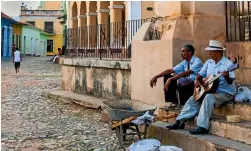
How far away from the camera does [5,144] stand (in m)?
6.52

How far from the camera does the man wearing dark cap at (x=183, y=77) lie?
6336mm

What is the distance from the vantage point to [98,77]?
35.2ft

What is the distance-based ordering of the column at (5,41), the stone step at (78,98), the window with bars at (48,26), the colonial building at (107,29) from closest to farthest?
the stone step at (78,98) → the colonial building at (107,29) → the column at (5,41) → the window with bars at (48,26)

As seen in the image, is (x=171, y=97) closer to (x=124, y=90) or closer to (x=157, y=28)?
(x=157, y=28)

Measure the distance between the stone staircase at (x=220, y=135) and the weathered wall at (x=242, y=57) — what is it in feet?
3.97

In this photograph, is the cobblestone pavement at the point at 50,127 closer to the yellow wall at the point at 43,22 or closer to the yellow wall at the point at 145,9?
the yellow wall at the point at 145,9

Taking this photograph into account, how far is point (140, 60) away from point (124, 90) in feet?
5.42

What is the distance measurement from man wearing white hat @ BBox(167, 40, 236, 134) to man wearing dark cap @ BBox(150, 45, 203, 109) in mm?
380

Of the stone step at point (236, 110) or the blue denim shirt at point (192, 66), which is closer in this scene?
the stone step at point (236, 110)

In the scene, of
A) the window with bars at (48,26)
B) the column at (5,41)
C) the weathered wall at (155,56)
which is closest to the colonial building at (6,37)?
the column at (5,41)

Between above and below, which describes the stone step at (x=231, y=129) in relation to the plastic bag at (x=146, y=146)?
above

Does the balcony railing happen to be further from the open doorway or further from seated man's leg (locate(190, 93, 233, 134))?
seated man's leg (locate(190, 93, 233, 134))

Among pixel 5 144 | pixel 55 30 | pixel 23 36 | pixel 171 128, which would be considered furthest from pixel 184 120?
pixel 55 30

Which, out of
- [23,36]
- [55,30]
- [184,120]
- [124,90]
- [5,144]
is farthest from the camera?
[55,30]
